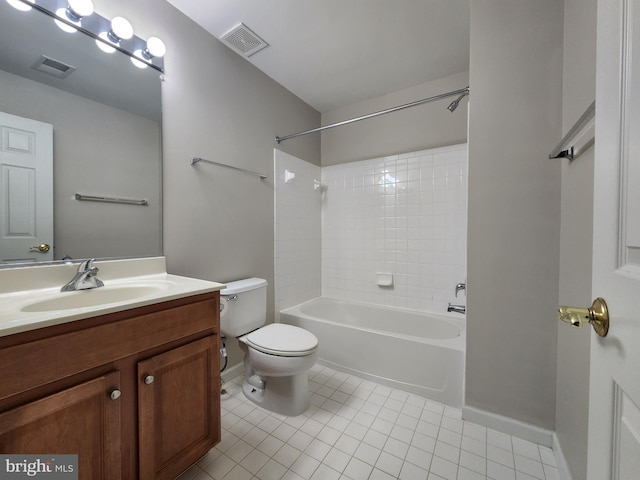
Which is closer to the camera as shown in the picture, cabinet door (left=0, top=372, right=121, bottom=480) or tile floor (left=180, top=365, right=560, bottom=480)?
cabinet door (left=0, top=372, right=121, bottom=480)

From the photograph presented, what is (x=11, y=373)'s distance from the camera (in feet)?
2.05

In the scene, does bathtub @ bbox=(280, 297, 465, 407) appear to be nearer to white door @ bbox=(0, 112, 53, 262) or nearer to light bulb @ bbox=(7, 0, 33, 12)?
white door @ bbox=(0, 112, 53, 262)

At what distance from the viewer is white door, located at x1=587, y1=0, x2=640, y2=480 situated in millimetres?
369

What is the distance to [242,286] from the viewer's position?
1.71 m

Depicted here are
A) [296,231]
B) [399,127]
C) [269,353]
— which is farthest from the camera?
[296,231]

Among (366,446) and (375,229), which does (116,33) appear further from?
(366,446)

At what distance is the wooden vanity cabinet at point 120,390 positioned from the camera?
65cm

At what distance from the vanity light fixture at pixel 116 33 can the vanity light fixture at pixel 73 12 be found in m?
0.09

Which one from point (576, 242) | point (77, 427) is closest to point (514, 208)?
point (576, 242)

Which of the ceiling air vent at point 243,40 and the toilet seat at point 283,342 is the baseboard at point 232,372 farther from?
the ceiling air vent at point 243,40

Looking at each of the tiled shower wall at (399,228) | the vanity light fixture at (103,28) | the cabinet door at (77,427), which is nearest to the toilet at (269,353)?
the cabinet door at (77,427)

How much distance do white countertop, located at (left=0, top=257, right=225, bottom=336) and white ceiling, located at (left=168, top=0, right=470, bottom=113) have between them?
1571mm

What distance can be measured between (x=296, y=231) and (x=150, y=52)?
159cm

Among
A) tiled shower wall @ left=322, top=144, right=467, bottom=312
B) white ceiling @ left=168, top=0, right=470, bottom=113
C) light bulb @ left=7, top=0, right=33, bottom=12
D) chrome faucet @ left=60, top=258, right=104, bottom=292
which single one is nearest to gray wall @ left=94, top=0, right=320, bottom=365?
white ceiling @ left=168, top=0, right=470, bottom=113
